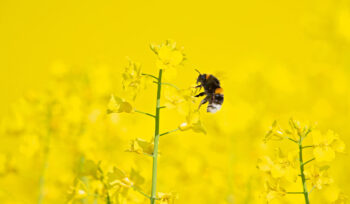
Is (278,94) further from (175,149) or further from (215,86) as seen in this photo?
(215,86)

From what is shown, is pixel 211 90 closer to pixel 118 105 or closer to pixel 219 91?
pixel 219 91

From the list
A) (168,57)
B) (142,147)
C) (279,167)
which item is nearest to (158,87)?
(168,57)

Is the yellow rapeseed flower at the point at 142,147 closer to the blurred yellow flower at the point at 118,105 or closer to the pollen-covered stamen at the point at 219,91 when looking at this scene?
the blurred yellow flower at the point at 118,105

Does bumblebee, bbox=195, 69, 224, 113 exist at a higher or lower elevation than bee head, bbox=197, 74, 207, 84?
lower

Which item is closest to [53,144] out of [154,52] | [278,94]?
[154,52]

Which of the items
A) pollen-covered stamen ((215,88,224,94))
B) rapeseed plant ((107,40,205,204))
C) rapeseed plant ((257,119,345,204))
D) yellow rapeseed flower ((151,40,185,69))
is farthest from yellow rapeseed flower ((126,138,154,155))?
pollen-covered stamen ((215,88,224,94))

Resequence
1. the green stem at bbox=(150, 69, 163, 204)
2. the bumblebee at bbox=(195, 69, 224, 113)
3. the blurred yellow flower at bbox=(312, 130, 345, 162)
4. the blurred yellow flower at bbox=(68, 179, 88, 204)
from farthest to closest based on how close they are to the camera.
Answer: the bumblebee at bbox=(195, 69, 224, 113) < the blurred yellow flower at bbox=(68, 179, 88, 204) < the blurred yellow flower at bbox=(312, 130, 345, 162) < the green stem at bbox=(150, 69, 163, 204)

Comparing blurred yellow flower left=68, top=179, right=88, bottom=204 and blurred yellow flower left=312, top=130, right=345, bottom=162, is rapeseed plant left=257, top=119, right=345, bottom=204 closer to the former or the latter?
blurred yellow flower left=312, top=130, right=345, bottom=162
